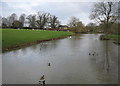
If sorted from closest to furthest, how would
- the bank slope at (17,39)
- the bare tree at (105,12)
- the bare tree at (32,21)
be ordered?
the bank slope at (17,39)
the bare tree at (105,12)
the bare tree at (32,21)

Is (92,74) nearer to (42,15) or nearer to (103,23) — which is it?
(103,23)

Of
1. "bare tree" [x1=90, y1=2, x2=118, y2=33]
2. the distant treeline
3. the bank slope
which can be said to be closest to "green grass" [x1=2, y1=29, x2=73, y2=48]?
the bank slope

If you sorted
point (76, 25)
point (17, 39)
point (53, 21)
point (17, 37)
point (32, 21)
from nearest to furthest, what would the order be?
point (17, 39)
point (17, 37)
point (32, 21)
point (76, 25)
point (53, 21)

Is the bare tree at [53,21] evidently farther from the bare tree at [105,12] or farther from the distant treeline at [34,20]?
the bare tree at [105,12]

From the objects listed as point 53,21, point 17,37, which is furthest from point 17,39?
point 53,21

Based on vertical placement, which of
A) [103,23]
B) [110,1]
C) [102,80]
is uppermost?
[110,1]

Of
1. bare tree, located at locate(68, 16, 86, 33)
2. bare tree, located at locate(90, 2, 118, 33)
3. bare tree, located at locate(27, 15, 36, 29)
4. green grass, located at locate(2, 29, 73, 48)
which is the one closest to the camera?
green grass, located at locate(2, 29, 73, 48)

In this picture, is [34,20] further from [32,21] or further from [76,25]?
[76,25]

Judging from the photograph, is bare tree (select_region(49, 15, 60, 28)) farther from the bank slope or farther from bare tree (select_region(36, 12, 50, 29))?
the bank slope

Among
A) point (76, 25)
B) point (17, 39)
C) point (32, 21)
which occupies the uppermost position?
point (32, 21)

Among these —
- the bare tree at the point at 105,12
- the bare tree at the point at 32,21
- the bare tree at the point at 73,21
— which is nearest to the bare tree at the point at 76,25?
the bare tree at the point at 73,21

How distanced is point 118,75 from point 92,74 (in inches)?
52.2

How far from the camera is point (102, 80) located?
6.61 meters

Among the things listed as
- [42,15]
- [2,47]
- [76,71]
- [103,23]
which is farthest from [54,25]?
[76,71]
